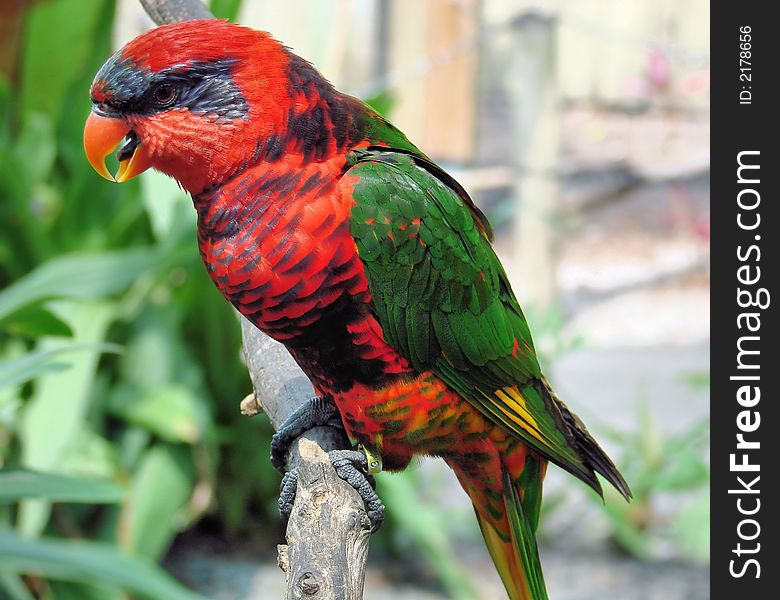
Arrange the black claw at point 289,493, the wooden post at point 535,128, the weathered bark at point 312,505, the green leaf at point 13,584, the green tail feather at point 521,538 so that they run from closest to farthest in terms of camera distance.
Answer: the weathered bark at point 312,505, the black claw at point 289,493, the green tail feather at point 521,538, the green leaf at point 13,584, the wooden post at point 535,128

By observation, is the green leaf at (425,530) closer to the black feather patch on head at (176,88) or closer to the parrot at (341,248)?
the parrot at (341,248)

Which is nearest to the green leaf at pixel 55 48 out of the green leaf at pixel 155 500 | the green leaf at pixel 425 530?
the green leaf at pixel 155 500

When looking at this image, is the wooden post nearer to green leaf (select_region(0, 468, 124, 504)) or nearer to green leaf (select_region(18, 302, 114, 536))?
green leaf (select_region(18, 302, 114, 536))

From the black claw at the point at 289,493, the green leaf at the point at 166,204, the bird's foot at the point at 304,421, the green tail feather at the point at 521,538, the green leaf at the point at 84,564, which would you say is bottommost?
the green leaf at the point at 84,564

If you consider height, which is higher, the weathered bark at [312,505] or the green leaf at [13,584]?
the weathered bark at [312,505]

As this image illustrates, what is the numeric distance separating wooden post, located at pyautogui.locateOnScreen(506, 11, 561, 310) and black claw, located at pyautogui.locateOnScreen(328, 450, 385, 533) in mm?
1727

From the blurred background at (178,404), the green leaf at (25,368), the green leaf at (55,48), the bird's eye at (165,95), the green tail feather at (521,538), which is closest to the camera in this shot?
the bird's eye at (165,95)

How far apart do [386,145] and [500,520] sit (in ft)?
1.94

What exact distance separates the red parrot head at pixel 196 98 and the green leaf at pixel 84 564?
747 mm

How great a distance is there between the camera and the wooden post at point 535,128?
277 centimetres
